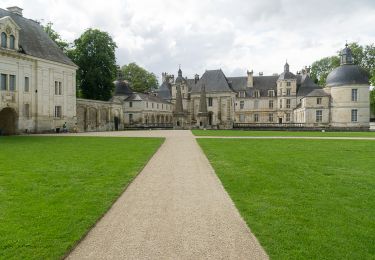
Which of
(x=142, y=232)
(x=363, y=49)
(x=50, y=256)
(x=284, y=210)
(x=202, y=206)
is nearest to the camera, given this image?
(x=50, y=256)

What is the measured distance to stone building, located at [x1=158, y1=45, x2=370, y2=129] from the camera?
4938 centimetres

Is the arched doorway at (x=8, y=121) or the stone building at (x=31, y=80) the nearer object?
the stone building at (x=31, y=80)

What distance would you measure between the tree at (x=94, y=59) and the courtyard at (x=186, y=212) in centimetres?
3635

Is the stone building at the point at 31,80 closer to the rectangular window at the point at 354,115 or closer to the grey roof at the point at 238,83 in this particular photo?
the rectangular window at the point at 354,115

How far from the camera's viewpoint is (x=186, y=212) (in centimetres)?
630

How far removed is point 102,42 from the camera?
45938mm

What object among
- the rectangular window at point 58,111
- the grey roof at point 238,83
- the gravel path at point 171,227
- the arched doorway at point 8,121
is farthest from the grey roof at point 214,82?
the gravel path at point 171,227

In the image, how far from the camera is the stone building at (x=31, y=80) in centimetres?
2991

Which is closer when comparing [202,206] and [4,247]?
[4,247]

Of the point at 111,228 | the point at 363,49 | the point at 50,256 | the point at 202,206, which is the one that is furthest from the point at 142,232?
Result: the point at 363,49

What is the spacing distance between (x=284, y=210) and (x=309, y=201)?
0.93 meters

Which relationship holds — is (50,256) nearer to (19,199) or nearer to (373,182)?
(19,199)

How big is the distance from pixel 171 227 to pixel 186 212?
0.90 meters

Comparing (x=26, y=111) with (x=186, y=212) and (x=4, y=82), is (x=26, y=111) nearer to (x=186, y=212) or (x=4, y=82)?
(x=4, y=82)
